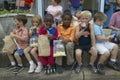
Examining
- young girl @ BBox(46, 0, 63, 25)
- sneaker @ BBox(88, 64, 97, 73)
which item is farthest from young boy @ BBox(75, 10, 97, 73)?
young girl @ BBox(46, 0, 63, 25)

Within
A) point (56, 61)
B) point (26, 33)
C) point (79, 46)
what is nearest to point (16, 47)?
point (26, 33)

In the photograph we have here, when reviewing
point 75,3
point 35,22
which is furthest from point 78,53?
point 75,3

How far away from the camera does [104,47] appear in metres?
5.34

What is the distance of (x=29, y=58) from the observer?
538 cm

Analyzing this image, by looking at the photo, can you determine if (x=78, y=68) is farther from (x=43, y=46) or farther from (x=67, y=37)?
(x=43, y=46)

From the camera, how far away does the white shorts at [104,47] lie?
17.3ft

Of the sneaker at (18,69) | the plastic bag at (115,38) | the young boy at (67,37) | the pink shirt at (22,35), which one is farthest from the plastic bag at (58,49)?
the plastic bag at (115,38)

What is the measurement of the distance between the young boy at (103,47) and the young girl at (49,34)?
0.76m

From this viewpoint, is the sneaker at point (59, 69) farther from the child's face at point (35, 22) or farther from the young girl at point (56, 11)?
the young girl at point (56, 11)

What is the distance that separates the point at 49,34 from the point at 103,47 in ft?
3.26

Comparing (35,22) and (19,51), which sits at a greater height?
(35,22)

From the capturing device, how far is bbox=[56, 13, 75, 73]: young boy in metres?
5.26

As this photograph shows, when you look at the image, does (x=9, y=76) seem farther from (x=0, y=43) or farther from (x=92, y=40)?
(x=92, y=40)

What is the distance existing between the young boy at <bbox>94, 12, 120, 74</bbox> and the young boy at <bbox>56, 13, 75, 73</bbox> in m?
0.46
